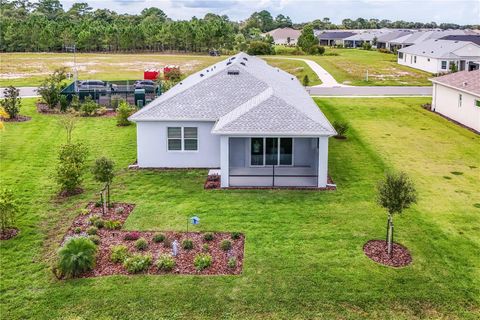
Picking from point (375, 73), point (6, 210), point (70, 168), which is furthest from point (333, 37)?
point (6, 210)

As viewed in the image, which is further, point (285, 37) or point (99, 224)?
point (285, 37)

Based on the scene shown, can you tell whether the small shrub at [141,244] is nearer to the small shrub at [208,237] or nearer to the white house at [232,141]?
the small shrub at [208,237]

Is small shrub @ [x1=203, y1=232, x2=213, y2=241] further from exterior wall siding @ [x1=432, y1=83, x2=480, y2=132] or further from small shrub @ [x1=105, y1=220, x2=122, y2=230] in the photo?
exterior wall siding @ [x1=432, y1=83, x2=480, y2=132]

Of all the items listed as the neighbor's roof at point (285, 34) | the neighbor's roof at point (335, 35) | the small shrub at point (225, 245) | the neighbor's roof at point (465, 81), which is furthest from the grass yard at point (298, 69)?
the neighbor's roof at point (285, 34)

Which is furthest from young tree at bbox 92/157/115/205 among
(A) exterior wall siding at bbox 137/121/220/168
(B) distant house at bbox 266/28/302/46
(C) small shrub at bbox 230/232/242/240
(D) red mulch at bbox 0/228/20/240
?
(B) distant house at bbox 266/28/302/46

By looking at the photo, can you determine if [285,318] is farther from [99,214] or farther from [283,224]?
[99,214]

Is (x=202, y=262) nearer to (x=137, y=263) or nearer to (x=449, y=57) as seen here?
(x=137, y=263)

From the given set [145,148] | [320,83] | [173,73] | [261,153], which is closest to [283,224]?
[261,153]
